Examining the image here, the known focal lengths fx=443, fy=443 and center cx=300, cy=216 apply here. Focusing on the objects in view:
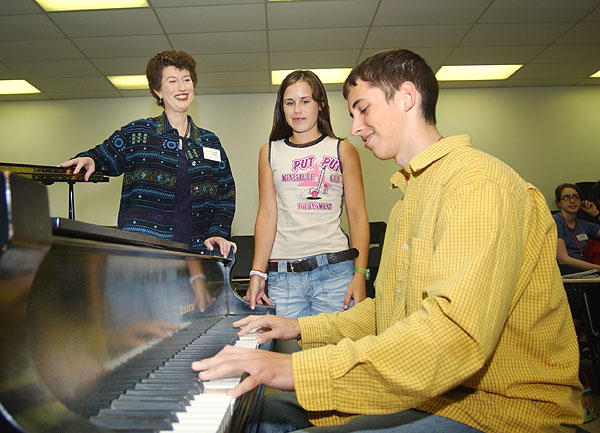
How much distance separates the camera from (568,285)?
3.62 m

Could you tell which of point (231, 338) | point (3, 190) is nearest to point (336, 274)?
point (231, 338)

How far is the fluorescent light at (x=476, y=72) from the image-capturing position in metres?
6.20

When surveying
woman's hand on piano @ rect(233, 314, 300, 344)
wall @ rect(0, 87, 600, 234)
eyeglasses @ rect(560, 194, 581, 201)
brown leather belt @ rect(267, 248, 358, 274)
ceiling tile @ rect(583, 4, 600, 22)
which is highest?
ceiling tile @ rect(583, 4, 600, 22)

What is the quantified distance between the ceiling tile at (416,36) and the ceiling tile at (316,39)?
18 centimetres

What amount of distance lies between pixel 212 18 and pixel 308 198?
11.1ft

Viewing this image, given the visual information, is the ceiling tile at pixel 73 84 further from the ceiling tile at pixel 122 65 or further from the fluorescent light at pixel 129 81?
the ceiling tile at pixel 122 65

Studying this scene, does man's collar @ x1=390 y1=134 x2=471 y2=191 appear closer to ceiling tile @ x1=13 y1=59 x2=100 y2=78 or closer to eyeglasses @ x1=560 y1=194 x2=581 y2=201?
eyeglasses @ x1=560 y1=194 x2=581 y2=201

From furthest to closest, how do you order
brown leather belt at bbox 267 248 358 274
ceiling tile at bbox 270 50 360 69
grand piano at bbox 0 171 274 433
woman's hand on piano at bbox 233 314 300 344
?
ceiling tile at bbox 270 50 360 69
brown leather belt at bbox 267 248 358 274
woman's hand on piano at bbox 233 314 300 344
grand piano at bbox 0 171 274 433

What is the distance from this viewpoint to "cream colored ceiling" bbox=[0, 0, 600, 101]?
4.48m

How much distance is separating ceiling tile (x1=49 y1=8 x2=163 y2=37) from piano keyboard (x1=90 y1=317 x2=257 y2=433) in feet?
14.3

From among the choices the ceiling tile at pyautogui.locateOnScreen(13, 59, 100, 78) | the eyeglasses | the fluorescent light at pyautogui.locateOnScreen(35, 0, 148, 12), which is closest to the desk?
the eyeglasses

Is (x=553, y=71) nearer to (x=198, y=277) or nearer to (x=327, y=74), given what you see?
(x=327, y=74)

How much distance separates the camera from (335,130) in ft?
22.1

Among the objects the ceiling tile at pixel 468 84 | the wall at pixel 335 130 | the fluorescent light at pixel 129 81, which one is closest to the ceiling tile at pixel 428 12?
the ceiling tile at pixel 468 84
